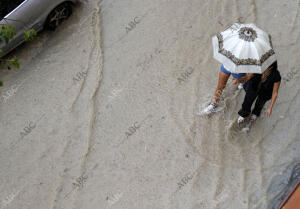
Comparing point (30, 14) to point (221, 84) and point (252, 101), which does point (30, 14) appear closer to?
point (221, 84)

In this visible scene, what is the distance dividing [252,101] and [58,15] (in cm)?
403

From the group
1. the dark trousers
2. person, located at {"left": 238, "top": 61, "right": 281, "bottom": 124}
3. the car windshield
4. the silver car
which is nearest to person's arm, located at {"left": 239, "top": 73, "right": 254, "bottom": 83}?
person, located at {"left": 238, "top": 61, "right": 281, "bottom": 124}

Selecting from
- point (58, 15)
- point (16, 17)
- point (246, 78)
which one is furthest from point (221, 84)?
point (16, 17)

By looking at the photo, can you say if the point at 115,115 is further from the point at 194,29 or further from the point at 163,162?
the point at 194,29

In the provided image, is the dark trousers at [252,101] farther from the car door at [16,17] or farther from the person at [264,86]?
the car door at [16,17]

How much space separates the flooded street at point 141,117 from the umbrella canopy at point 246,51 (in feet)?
4.83

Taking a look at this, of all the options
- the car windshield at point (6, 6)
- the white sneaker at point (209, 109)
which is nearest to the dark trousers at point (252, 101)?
the white sneaker at point (209, 109)

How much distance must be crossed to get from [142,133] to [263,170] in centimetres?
190

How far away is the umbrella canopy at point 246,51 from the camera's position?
4.14m

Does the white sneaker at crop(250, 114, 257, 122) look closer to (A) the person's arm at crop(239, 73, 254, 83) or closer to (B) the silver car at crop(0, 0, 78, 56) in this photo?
(A) the person's arm at crop(239, 73, 254, 83)

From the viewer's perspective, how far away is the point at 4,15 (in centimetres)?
591

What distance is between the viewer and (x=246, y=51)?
4.17m

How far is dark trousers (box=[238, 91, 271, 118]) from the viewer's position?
4.66 meters

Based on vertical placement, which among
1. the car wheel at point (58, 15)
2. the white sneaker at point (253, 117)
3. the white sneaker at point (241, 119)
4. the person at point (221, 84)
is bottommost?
the white sneaker at point (253, 117)
